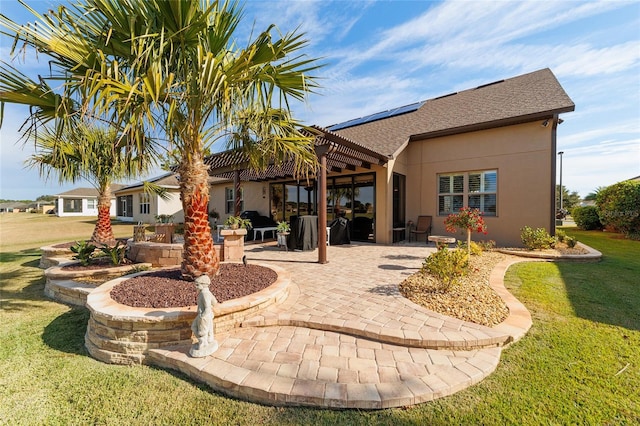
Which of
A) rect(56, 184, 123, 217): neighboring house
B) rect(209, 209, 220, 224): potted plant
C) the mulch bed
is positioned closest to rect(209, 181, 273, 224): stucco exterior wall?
rect(209, 209, 220, 224): potted plant

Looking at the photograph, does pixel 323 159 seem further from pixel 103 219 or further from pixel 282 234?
pixel 103 219

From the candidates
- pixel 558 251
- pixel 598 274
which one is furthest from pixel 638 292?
pixel 558 251

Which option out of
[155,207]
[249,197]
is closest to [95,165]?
[249,197]

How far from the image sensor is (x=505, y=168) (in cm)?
910

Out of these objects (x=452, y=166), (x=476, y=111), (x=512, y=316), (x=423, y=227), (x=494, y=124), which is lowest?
(x=512, y=316)

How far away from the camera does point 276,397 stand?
2.16 meters

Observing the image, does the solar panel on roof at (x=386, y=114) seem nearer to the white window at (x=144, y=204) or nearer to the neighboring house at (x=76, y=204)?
the white window at (x=144, y=204)

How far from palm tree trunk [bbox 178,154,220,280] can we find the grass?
1577 mm

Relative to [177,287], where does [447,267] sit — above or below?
above

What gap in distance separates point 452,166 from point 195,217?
966 centimetres

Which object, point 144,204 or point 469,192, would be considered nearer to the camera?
point 469,192

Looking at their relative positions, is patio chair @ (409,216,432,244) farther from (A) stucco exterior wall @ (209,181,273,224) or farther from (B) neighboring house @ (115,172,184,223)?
(B) neighboring house @ (115,172,184,223)

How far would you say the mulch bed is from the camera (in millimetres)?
3373

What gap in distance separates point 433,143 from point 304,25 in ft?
28.6
